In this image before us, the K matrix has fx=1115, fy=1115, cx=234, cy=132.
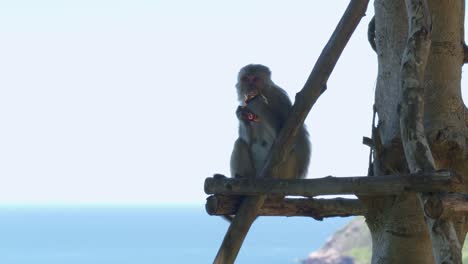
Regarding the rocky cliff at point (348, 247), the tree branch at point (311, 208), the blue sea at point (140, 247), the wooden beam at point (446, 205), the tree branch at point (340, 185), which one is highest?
the blue sea at point (140, 247)

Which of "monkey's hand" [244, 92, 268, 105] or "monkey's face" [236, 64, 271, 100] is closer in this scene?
"monkey's hand" [244, 92, 268, 105]

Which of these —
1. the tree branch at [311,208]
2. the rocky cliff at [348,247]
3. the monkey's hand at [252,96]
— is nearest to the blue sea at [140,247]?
the rocky cliff at [348,247]

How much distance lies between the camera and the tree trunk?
24.1 feet

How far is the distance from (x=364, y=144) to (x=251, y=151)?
Answer: 2682 millimetres

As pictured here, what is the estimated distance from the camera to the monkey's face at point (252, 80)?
10242 mm

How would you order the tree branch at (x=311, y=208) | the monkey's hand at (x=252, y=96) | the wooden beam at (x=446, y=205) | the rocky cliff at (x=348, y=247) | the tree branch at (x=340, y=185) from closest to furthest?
the wooden beam at (x=446, y=205)
the tree branch at (x=340, y=185)
the tree branch at (x=311, y=208)
the monkey's hand at (x=252, y=96)
the rocky cliff at (x=348, y=247)

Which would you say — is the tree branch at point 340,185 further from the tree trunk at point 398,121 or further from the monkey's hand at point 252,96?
the monkey's hand at point 252,96

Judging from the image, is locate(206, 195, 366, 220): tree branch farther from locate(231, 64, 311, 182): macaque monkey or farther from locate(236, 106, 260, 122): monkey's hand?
locate(236, 106, 260, 122): monkey's hand

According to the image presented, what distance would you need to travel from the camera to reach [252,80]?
33.6 feet

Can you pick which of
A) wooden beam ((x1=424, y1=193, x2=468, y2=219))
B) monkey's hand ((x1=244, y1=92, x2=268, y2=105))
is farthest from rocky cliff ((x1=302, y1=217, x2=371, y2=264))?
wooden beam ((x1=424, y1=193, x2=468, y2=219))

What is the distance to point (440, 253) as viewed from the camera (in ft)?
20.6

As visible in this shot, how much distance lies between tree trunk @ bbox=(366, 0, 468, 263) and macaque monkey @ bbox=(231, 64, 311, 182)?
2094 millimetres

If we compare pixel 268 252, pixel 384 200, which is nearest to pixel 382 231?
pixel 384 200

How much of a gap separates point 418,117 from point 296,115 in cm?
175
